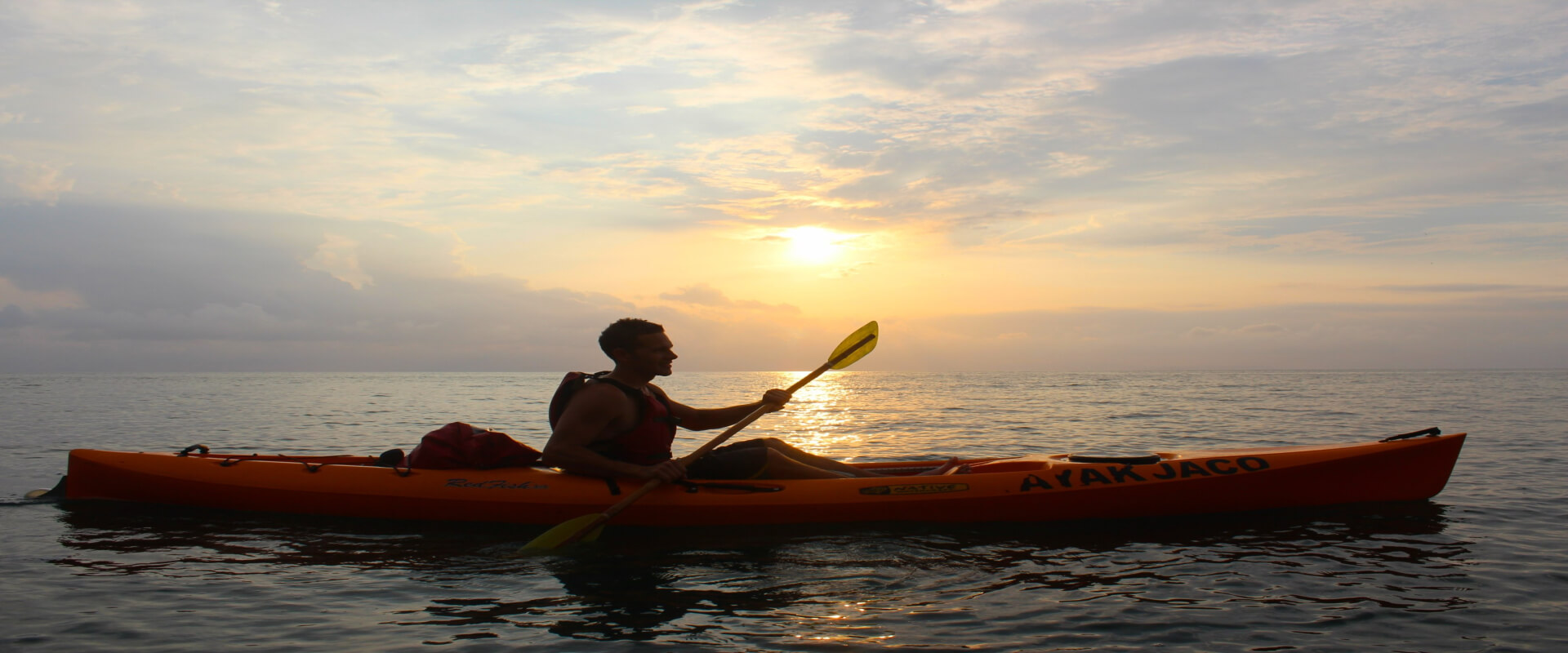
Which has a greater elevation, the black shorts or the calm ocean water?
the black shorts

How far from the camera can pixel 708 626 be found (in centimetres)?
355

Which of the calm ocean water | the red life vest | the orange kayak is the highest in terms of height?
the red life vest

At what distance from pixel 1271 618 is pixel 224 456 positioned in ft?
21.9

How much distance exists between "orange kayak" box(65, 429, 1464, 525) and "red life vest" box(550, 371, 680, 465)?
0.71 feet

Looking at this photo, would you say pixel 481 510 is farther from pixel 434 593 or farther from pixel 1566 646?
pixel 1566 646

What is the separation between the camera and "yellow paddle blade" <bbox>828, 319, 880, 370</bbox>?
23.1 ft

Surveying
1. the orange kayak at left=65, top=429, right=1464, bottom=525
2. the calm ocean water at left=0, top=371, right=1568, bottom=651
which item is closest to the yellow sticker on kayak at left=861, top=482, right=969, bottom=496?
the orange kayak at left=65, top=429, right=1464, bottom=525

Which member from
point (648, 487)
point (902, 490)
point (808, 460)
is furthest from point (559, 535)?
point (902, 490)

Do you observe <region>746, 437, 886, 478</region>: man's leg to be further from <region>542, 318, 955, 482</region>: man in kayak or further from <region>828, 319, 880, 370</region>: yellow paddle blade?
<region>828, 319, 880, 370</region>: yellow paddle blade

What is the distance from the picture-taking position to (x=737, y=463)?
18.5 feet

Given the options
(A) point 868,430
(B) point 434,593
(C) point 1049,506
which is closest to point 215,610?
(B) point 434,593

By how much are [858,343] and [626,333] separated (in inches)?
101

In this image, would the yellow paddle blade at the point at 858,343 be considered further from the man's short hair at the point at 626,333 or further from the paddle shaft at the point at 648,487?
the man's short hair at the point at 626,333

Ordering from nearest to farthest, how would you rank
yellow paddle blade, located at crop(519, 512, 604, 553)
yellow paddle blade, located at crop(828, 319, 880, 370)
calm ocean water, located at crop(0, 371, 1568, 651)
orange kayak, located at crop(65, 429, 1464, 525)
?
calm ocean water, located at crop(0, 371, 1568, 651)
yellow paddle blade, located at crop(519, 512, 604, 553)
orange kayak, located at crop(65, 429, 1464, 525)
yellow paddle blade, located at crop(828, 319, 880, 370)
